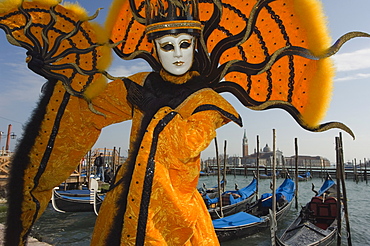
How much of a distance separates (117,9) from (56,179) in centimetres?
110

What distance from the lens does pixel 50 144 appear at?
1546 millimetres

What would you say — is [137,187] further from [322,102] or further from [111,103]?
[322,102]

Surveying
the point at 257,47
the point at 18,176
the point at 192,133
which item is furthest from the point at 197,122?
the point at 18,176

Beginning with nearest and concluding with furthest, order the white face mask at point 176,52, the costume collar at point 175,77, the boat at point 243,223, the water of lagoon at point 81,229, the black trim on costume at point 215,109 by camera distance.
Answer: the black trim on costume at point 215,109
the white face mask at point 176,52
the costume collar at point 175,77
the boat at point 243,223
the water of lagoon at point 81,229

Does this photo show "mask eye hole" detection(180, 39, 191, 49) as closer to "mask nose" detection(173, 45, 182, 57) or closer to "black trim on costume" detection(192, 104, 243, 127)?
"mask nose" detection(173, 45, 182, 57)

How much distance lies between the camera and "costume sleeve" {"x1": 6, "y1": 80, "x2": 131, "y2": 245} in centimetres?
146

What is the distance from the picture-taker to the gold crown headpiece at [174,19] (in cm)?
139

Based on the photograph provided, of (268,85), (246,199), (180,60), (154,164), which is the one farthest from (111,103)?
(246,199)

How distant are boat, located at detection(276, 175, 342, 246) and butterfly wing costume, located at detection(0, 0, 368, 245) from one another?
22.8 feet

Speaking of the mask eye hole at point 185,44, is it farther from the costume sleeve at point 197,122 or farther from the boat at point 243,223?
the boat at point 243,223

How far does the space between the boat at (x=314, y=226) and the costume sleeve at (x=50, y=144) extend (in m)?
7.09

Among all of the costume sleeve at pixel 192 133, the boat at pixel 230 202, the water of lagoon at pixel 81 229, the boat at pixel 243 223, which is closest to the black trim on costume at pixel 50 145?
the costume sleeve at pixel 192 133

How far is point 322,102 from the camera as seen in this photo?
1417 millimetres

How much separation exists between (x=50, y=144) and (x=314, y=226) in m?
9.06
